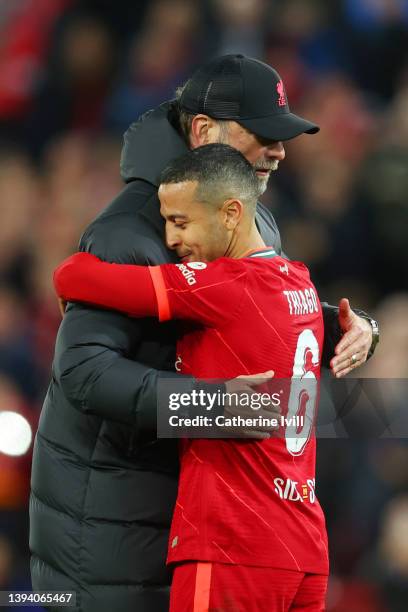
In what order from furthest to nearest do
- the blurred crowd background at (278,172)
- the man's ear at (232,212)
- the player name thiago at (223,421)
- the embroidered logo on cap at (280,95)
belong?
the blurred crowd background at (278,172) < the embroidered logo on cap at (280,95) < the man's ear at (232,212) < the player name thiago at (223,421)

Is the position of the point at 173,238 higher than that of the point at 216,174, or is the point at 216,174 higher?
the point at 216,174

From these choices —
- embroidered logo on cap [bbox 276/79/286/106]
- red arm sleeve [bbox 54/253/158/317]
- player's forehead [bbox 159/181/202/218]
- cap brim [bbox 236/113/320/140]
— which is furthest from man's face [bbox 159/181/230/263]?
embroidered logo on cap [bbox 276/79/286/106]

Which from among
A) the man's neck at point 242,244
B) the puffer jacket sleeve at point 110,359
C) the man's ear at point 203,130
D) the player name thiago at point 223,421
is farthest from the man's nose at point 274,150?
the player name thiago at point 223,421

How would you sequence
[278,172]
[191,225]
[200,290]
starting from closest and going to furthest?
[200,290] → [191,225] → [278,172]

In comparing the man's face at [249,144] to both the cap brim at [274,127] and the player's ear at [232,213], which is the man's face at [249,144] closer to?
the cap brim at [274,127]

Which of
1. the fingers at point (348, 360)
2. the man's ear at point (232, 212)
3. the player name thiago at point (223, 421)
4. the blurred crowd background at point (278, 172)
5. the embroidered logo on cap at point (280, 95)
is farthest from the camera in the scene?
the blurred crowd background at point (278, 172)

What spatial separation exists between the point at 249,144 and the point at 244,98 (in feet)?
0.29

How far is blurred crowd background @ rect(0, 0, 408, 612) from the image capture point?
322 cm

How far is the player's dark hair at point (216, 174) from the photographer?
195 cm

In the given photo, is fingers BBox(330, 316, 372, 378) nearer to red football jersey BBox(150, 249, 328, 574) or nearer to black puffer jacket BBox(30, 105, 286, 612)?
red football jersey BBox(150, 249, 328, 574)

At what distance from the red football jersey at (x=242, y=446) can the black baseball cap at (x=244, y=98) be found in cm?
29

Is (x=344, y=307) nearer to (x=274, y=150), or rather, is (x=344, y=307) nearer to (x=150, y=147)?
→ (x=274, y=150)

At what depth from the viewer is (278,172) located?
12.8 feet

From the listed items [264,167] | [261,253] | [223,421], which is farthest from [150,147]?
[223,421]
